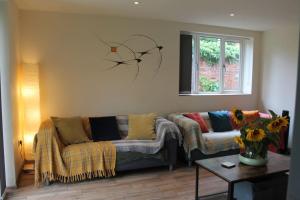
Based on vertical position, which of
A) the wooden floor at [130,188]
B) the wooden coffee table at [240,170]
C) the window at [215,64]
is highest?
the window at [215,64]

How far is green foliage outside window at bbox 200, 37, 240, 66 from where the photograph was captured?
4934 millimetres

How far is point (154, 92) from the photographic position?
4.49 meters

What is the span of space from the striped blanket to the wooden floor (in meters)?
0.38

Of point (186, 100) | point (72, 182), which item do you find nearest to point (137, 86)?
point (186, 100)

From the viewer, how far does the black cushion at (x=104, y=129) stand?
12.5ft

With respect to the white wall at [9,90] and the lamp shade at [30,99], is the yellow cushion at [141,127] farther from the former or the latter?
the white wall at [9,90]

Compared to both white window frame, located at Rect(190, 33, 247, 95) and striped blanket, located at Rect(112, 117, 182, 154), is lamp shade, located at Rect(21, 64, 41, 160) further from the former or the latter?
white window frame, located at Rect(190, 33, 247, 95)

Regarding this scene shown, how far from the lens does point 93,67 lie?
13.4 ft

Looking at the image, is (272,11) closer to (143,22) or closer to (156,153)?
(143,22)

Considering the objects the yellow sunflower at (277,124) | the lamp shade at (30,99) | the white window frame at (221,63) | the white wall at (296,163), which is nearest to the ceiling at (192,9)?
the white window frame at (221,63)

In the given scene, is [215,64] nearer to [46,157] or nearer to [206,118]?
[206,118]

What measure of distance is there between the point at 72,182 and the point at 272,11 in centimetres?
371

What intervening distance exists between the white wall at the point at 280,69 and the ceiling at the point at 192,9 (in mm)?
407

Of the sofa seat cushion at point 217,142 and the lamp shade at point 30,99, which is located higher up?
the lamp shade at point 30,99
